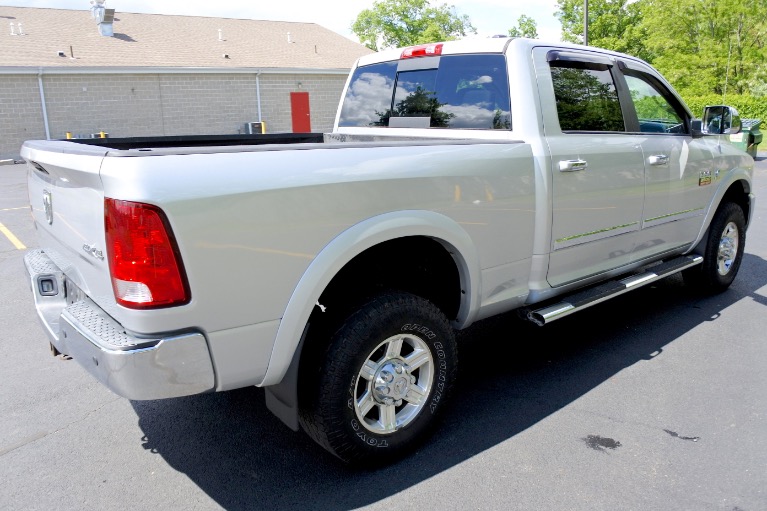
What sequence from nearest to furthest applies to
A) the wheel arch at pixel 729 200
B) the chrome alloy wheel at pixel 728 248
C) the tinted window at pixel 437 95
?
the tinted window at pixel 437 95, the wheel arch at pixel 729 200, the chrome alloy wheel at pixel 728 248

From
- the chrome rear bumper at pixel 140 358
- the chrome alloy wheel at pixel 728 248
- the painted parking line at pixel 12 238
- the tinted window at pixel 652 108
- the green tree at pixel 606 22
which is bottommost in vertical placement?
the painted parking line at pixel 12 238

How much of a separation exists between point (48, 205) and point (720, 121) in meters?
4.91

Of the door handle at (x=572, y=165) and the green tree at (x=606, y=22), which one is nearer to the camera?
the door handle at (x=572, y=165)

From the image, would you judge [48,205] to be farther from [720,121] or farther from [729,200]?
[729,200]

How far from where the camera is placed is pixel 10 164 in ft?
69.4

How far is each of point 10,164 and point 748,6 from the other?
29345 millimetres

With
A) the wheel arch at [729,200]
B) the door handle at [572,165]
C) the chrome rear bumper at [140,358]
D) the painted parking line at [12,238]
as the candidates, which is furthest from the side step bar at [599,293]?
the painted parking line at [12,238]

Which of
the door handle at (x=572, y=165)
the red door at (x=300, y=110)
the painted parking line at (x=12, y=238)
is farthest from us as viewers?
the red door at (x=300, y=110)

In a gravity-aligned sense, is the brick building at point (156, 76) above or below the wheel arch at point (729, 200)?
above

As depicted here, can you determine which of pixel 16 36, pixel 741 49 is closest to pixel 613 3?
pixel 741 49

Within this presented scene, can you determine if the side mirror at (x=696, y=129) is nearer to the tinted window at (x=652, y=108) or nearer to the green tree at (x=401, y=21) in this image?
the tinted window at (x=652, y=108)

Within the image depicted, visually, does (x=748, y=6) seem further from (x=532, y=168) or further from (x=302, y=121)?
(x=532, y=168)

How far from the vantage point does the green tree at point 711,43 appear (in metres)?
26.7

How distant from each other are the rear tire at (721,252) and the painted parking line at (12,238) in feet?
25.2
